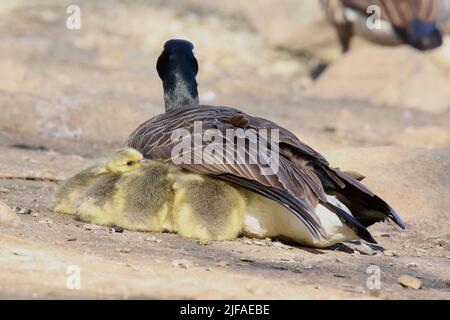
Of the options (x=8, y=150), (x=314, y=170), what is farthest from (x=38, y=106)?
(x=314, y=170)

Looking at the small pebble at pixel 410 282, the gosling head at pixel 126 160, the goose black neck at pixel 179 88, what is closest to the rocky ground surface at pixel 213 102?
the small pebble at pixel 410 282

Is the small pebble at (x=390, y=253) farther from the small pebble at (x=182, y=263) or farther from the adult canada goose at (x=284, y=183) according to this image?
the small pebble at (x=182, y=263)

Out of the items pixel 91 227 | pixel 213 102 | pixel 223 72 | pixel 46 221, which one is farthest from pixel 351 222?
pixel 223 72

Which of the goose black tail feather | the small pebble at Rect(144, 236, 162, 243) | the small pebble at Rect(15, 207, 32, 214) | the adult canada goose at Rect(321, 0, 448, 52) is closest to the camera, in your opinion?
the small pebble at Rect(144, 236, 162, 243)

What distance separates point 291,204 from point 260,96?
7.92 meters

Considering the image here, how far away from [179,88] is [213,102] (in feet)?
15.7

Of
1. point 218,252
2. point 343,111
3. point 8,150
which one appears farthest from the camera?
point 343,111

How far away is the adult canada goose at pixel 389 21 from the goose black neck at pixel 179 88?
7.90 m

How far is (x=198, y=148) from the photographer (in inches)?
195

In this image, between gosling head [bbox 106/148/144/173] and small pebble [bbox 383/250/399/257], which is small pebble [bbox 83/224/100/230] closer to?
gosling head [bbox 106/148/144/173]

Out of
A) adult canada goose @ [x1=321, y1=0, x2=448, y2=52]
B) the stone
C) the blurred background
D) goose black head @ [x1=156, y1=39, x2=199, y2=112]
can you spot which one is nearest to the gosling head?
the stone

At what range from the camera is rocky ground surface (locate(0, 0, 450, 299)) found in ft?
13.4

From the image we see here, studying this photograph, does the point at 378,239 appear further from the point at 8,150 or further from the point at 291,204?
the point at 8,150

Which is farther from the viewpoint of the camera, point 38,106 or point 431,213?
point 38,106
